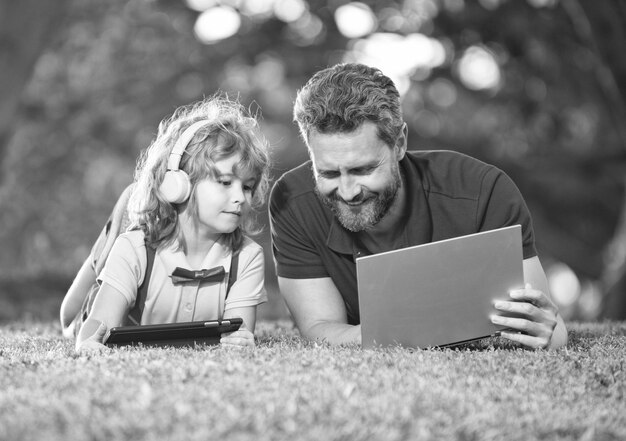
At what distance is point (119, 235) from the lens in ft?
15.3

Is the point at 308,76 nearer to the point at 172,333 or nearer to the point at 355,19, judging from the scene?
the point at 355,19

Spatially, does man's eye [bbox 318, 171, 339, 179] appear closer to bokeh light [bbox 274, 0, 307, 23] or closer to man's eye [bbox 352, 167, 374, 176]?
man's eye [bbox 352, 167, 374, 176]

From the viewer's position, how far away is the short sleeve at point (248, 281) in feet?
14.9

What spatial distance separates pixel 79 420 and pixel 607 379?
6.33 feet

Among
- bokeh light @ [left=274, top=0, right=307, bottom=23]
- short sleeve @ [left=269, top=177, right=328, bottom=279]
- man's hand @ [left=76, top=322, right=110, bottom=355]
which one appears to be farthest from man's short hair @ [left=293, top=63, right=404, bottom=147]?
bokeh light @ [left=274, top=0, right=307, bottom=23]

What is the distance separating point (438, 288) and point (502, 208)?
Result: 0.93m

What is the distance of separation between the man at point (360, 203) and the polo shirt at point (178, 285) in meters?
0.27

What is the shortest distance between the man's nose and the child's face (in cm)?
51

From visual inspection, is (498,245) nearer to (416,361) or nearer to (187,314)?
(416,361)

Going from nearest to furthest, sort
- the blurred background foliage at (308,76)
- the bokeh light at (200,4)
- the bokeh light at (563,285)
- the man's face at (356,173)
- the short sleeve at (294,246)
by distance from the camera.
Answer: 1. the man's face at (356,173)
2. the short sleeve at (294,246)
3. the blurred background foliage at (308,76)
4. the bokeh light at (200,4)
5. the bokeh light at (563,285)

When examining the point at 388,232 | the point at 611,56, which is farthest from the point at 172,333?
the point at 611,56

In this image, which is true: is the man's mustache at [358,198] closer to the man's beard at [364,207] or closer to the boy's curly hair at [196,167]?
the man's beard at [364,207]

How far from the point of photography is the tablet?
387cm

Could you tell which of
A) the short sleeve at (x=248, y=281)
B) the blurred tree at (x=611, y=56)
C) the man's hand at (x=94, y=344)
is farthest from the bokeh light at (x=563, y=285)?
the man's hand at (x=94, y=344)
